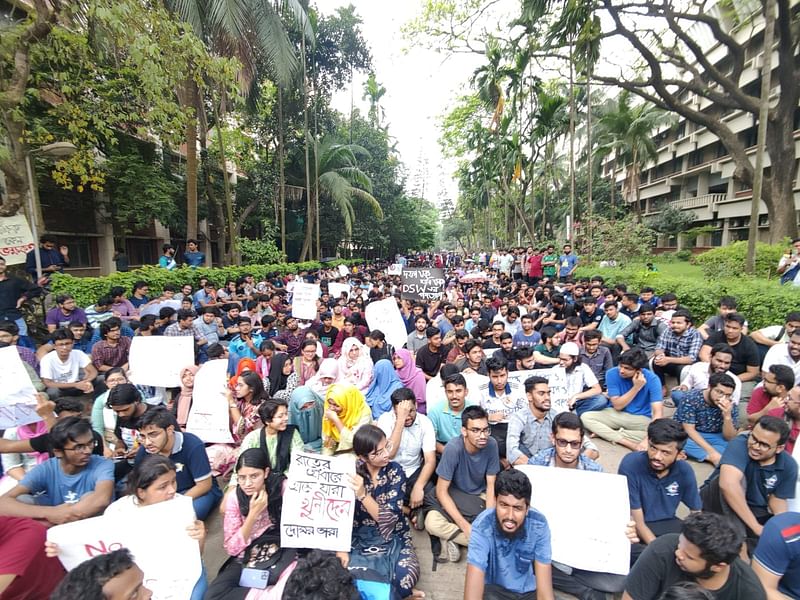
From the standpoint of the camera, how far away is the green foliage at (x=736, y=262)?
9.85 m

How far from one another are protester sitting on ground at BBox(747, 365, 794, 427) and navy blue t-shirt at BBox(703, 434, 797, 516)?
1.06 metres

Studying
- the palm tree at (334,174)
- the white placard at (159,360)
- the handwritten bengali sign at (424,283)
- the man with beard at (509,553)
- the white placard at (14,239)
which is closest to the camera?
the man with beard at (509,553)

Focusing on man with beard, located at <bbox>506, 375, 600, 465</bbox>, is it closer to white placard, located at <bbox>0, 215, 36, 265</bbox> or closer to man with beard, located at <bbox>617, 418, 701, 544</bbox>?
man with beard, located at <bbox>617, 418, 701, 544</bbox>

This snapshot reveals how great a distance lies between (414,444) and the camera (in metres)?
3.89

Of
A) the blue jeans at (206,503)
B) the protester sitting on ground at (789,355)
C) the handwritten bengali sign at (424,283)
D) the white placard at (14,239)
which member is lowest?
the blue jeans at (206,503)

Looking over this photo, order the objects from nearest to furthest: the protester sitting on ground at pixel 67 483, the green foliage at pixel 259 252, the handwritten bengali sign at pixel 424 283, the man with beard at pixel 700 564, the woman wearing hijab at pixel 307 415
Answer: the man with beard at pixel 700 564 → the protester sitting on ground at pixel 67 483 → the woman wearing hijab at pixel 307 415 → the handwritten bengali sign at pixel 424 283 → the green foliage at pixel 259 252

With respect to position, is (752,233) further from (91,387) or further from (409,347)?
(91,387)

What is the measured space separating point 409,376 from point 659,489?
320 cm

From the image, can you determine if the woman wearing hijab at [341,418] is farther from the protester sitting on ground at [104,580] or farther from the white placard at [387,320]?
the white placard at [387,320]

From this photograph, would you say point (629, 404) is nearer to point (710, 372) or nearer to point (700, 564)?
point (710, 372)

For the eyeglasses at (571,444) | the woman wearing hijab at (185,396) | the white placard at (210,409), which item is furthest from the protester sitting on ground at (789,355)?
the woman wearing hijab at (185,396)

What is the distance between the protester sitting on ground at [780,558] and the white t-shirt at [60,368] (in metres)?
6.91

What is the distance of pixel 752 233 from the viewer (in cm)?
907

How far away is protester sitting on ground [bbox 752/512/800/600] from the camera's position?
2.31 meters
